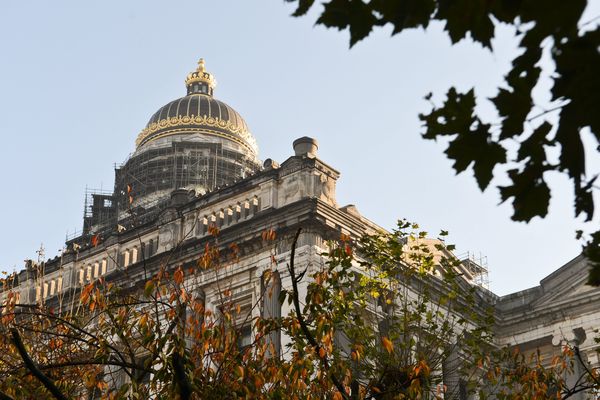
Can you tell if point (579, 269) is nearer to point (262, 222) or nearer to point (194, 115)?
point (262, 222)

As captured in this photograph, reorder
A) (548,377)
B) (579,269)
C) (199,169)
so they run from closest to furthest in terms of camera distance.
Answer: (548,377) < (579,269) < (199,169)

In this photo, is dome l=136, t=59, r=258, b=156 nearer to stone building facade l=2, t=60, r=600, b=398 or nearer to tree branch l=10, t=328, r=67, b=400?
stone building facade l=2, t=60, r=600, b=398

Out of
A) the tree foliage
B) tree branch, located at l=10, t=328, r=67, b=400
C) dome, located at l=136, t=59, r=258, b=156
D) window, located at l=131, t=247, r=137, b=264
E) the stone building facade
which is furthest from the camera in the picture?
dome, located at l=136, t=59, r=258, b=156

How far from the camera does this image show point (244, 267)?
2983 cm

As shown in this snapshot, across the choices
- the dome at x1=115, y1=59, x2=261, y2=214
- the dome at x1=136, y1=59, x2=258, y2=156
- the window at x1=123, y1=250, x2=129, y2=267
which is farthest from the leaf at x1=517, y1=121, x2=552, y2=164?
the dome at x1=136, y1=59, x2=258, y2=156

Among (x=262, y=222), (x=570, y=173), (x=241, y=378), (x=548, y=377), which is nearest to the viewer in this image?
(x=570, y=173)

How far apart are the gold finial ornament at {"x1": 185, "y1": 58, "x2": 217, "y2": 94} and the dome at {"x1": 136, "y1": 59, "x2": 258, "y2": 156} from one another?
8.59ft

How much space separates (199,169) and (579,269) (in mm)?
21982

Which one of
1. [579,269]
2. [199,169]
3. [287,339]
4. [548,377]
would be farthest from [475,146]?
[199,169]

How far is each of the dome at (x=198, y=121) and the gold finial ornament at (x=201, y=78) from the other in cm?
262

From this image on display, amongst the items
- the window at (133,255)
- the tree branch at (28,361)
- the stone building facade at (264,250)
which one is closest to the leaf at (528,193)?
the tree branch at (28,361)

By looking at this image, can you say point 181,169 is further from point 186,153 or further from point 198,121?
point 198,121

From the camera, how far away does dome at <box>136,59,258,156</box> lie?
53188 millimetres

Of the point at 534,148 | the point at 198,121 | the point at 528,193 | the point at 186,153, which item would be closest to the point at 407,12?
the point at 534,148
